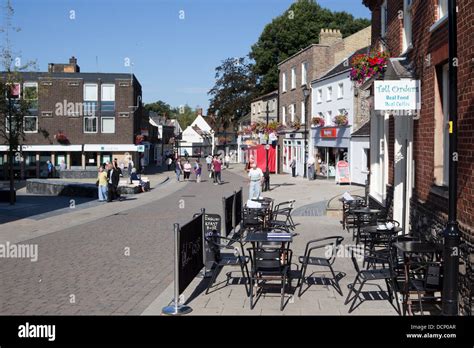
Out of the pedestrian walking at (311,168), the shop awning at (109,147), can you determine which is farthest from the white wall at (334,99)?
the shop awning at (109,147)

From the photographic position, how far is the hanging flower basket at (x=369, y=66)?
12752 mm

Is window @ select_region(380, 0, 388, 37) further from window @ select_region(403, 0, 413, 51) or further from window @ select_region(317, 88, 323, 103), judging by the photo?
window @ select_region(317, 88, 323, 103)

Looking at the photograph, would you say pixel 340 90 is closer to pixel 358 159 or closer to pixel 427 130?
pixel 358 159

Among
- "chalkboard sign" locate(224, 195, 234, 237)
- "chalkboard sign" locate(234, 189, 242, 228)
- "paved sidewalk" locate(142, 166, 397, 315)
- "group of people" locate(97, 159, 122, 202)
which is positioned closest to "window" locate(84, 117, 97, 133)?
"group of people" locate(97, 159, 122, 202)

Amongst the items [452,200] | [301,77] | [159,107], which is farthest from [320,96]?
[159,107]

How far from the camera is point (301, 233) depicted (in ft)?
47.0

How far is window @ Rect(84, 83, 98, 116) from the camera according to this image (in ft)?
166

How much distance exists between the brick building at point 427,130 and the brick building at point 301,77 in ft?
79.9

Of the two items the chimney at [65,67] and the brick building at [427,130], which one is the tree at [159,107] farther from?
the brick building at [427,130]

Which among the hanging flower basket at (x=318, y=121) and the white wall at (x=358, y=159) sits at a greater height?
the hanging flower basket at (x=318, y=121)

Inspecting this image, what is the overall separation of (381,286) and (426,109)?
11.3 feet

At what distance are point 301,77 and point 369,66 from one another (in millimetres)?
31838
